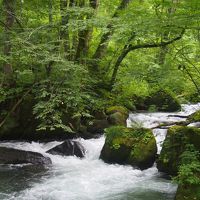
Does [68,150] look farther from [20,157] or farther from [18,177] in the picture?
[18,177]

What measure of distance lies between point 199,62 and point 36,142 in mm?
6141

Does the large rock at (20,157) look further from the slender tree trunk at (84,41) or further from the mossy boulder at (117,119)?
the slender tree trunk at (84,41)

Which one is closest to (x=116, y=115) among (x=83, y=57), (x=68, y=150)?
(x=83, y=57)

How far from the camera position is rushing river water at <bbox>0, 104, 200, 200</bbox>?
7.62 m

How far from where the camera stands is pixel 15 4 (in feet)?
36.1

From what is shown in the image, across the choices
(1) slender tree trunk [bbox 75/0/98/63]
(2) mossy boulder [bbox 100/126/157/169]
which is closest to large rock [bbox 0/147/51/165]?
(2) mossy boulder [bbox 100/126/157/169]

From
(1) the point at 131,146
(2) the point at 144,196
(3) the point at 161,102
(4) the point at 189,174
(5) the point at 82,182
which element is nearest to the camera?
(4) the point at 189,174

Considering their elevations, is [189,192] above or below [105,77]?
below

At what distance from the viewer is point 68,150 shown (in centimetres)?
1071

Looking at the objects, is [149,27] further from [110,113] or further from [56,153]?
[110,113]

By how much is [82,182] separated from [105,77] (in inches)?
206

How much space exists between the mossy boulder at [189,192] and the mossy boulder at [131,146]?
9.53ft

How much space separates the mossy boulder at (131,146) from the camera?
951 centimetres

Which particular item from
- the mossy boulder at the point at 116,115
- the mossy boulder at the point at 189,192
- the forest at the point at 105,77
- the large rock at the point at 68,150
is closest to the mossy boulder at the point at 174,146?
the forest at the point at 105,77
